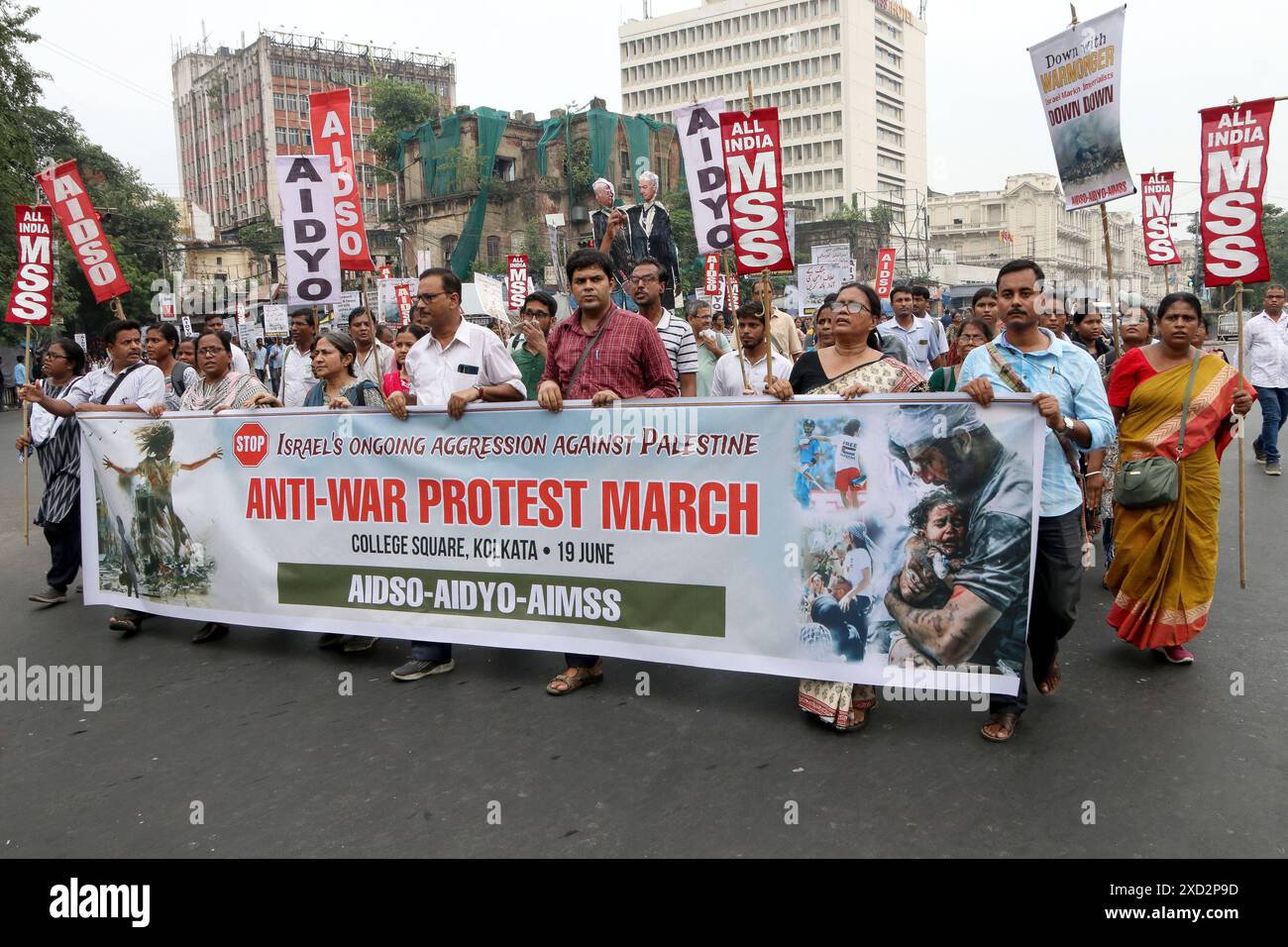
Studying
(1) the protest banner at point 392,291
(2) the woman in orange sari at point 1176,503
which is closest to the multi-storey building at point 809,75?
(1) the protest banner at point 392,291

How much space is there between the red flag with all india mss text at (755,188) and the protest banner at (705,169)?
1.07 meters

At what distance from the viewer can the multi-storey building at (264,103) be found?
3401 inches

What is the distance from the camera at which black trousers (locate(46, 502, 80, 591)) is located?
6.54 metres

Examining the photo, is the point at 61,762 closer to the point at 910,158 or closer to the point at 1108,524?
the point at 1108,524

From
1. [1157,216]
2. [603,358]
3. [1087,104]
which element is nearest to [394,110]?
[1157,216]

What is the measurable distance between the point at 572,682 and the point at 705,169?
3898mm

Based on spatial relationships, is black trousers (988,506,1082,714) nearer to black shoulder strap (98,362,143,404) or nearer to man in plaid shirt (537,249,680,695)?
man in plaid shirt (537,249,680,695)

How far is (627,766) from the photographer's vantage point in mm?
→ 3600

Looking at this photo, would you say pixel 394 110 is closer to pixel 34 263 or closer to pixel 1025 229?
pixel 34 263

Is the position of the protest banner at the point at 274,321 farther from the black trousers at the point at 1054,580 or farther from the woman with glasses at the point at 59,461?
the black trousers at the point at 1054,580

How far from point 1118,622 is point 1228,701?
0.70 meters

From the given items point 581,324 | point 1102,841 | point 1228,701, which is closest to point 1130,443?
point 1228,701

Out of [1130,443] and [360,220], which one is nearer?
[1130,443]

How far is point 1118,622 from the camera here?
4.72 metres
